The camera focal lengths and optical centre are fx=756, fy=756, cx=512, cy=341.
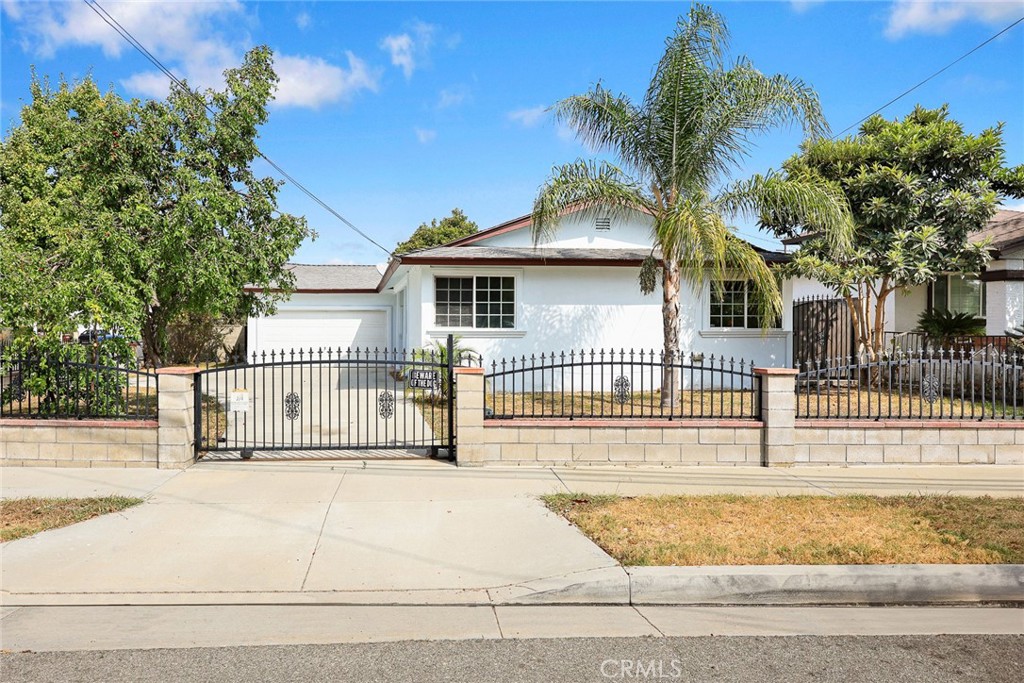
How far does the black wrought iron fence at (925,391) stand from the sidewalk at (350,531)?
2.83 feet

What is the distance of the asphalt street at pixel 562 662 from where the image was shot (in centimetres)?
403

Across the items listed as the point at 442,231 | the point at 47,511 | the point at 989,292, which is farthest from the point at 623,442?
the point at 442,231

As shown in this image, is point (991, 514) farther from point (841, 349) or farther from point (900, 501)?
point (841, 349)

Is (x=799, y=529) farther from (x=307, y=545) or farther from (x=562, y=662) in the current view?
(x=307, y=545)

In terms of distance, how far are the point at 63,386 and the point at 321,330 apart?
644 inches

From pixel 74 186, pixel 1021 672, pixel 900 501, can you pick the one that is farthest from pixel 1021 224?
pixel 74 186

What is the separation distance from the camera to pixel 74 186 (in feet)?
35.9

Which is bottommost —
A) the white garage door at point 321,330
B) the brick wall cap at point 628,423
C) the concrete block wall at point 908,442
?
the concrete block wall at point 908,442

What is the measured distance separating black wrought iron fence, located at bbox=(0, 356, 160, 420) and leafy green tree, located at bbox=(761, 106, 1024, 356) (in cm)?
1172

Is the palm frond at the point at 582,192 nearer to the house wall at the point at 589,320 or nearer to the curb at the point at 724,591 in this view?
the house wall at the point at 589,320

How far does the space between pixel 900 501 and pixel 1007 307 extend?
1108 cm

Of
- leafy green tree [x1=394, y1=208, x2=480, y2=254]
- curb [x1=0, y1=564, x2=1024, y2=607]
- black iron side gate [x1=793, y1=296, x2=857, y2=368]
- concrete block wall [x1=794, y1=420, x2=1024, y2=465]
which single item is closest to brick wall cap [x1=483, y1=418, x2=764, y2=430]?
concrete block wall [x1=794, y1=420, x2=1024, y2=465]

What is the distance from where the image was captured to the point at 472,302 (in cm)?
1656


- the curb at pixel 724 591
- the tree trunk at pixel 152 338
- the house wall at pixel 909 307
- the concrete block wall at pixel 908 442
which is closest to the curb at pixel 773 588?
the curb at pixel 724 591
